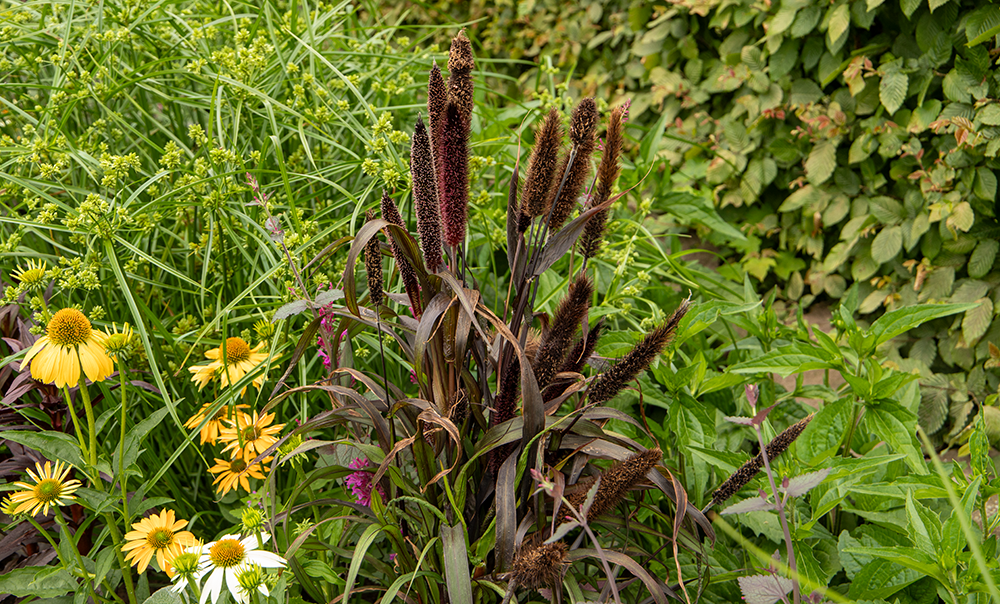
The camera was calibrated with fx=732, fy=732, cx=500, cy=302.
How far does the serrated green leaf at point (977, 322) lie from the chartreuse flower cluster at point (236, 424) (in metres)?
2.23

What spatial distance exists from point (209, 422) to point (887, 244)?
2.42 meters

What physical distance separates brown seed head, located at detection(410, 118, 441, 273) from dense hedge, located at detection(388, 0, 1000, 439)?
1586mm

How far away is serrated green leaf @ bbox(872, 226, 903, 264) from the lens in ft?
8.85

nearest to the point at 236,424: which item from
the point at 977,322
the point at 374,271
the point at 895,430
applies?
the point at 374,271

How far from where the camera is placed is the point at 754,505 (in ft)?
2.93

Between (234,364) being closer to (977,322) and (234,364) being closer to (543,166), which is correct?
(543,166)

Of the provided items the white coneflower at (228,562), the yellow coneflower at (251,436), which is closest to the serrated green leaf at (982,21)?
the yellow coneflower at (251,436)

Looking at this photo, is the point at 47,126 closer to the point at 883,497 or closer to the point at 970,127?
the point at 883,497

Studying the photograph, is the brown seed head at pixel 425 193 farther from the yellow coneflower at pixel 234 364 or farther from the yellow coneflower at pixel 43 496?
the yellow coneflower at pixel 43 496

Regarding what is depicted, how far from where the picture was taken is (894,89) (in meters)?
2.60

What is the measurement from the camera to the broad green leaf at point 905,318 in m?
1.35

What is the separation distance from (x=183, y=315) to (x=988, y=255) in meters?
2.50

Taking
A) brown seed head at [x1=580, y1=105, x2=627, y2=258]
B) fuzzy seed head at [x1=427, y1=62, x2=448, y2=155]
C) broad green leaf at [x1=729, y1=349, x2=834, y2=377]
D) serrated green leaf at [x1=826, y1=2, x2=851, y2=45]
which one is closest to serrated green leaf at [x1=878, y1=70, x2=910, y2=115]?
serrated green leaf at [x1=826, y1=2, x2=851, y2=45]

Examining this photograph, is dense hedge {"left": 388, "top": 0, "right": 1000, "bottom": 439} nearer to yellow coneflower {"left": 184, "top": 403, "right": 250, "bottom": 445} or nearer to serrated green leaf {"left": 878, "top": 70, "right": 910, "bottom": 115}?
serrated green leaf {"left": 878, "top": 70, "right": 910, "bottom": 115}
